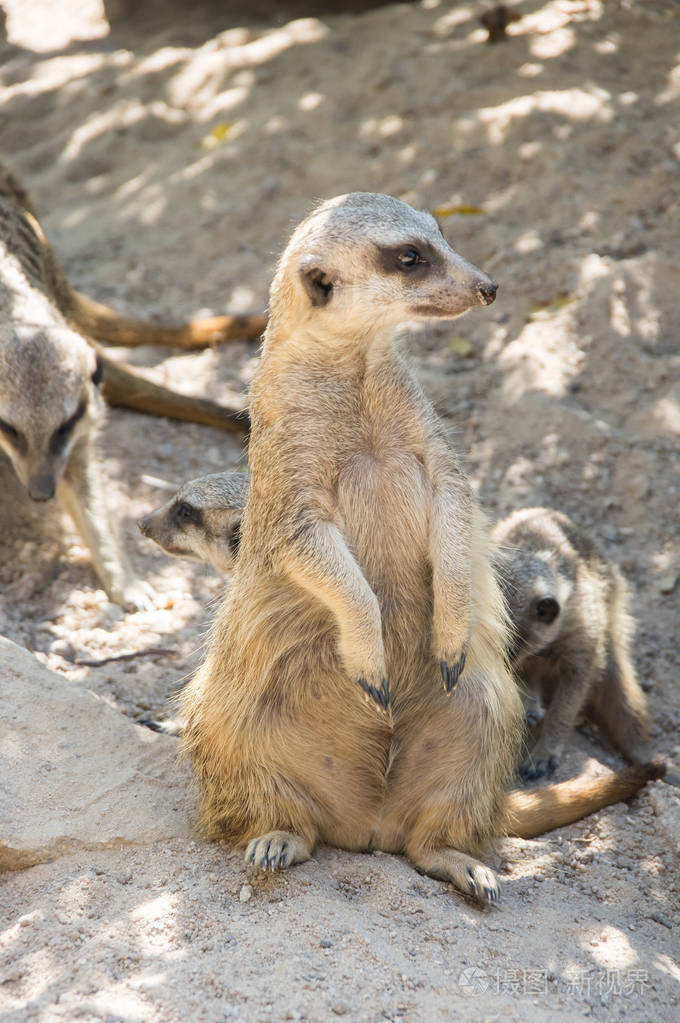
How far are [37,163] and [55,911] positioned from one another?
17.2 feet

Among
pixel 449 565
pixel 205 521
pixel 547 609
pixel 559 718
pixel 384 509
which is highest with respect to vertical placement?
pixel 384 509

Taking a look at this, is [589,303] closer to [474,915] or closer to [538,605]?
[538,605]

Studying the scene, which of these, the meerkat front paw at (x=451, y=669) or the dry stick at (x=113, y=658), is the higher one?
the meerkat front paw at (x=451, y=669)

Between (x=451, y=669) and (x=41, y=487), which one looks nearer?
(x=451, y=669)

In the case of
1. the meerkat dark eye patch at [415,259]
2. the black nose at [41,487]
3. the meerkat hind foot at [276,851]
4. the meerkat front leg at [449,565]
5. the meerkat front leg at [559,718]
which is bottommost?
the meerkat front leg at [559,718]

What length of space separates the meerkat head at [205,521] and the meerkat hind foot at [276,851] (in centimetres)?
102

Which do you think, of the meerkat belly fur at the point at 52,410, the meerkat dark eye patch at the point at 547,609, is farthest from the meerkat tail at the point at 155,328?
the meerkat dark eye patch at the point at 547,609

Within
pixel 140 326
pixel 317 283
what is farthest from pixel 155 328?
pixel 317 283

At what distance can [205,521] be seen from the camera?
3428 mm

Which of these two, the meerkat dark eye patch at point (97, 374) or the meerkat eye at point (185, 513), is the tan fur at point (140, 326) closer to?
the meerkat dark eye patch at point (97, 374)

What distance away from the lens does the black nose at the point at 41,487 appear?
3805 mm

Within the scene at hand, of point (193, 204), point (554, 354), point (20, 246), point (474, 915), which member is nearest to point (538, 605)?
point (474, 915)

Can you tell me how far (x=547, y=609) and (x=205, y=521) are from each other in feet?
3.68

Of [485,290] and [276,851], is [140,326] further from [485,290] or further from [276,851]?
[276,851]
